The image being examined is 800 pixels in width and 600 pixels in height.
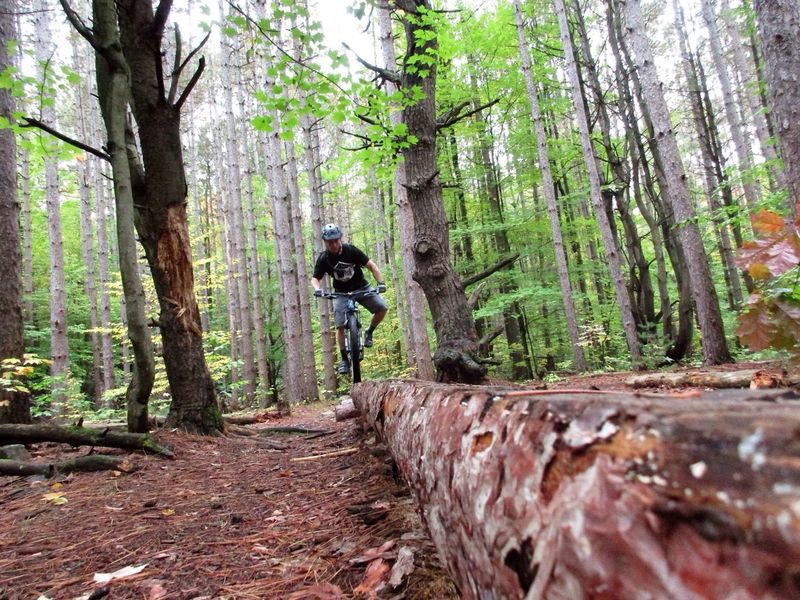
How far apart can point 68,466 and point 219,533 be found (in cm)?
198

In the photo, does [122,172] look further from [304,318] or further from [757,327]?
[304,318]

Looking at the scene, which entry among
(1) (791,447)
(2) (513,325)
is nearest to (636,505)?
(1) (791,447)

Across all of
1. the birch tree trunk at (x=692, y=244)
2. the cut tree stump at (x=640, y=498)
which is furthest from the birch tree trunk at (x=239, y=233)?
the cut tree stump at (x=640, y=498)

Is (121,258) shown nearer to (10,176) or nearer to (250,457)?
(250,457)

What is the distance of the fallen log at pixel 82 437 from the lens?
12.6ft

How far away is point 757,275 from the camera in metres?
1.73

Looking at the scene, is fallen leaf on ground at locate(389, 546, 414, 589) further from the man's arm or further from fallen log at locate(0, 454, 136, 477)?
the man's arm

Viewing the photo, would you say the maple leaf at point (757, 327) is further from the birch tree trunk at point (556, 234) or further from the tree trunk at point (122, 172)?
the birch tree trunk at point (556, 234)

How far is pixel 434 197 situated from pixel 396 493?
378 cm

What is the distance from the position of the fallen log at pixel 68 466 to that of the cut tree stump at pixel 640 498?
3.35m

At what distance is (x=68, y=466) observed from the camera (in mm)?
3477

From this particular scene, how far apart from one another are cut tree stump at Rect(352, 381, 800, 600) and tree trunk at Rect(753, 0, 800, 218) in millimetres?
5322

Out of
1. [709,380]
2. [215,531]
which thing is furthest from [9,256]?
[709,380]

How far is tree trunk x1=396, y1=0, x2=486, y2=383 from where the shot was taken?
5156 millimetres
